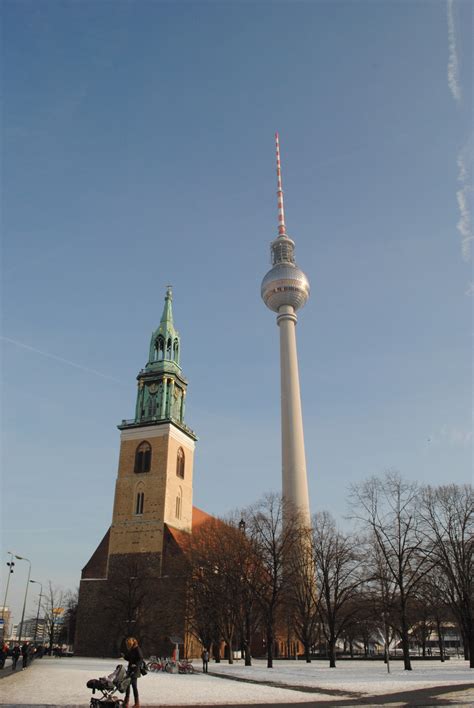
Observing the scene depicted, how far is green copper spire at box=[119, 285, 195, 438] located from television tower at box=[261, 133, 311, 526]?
1793 cm

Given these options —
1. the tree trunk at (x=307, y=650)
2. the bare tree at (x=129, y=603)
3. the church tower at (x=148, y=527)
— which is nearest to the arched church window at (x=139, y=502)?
the church tower at (x=148, y=527)

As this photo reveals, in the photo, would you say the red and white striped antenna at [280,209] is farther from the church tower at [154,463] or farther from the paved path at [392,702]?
the paved path at [392,702]

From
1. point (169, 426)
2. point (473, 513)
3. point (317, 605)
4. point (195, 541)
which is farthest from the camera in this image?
point (169, 426)

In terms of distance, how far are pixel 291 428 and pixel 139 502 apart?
27543 mm

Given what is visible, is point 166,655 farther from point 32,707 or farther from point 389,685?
point 32,707

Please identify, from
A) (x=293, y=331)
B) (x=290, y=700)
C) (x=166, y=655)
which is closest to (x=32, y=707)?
(x=290, y=700)

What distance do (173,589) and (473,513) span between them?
88.2ft

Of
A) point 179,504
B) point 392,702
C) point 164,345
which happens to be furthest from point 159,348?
point 392,702

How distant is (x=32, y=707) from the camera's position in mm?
13477

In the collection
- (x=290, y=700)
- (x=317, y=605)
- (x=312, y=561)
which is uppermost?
(x=312, y=561)

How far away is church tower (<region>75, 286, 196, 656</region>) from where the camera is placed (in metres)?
52.0

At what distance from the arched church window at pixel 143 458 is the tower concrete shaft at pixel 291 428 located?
67.1 ft

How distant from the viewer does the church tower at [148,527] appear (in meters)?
52.0

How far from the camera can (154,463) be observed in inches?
2397
